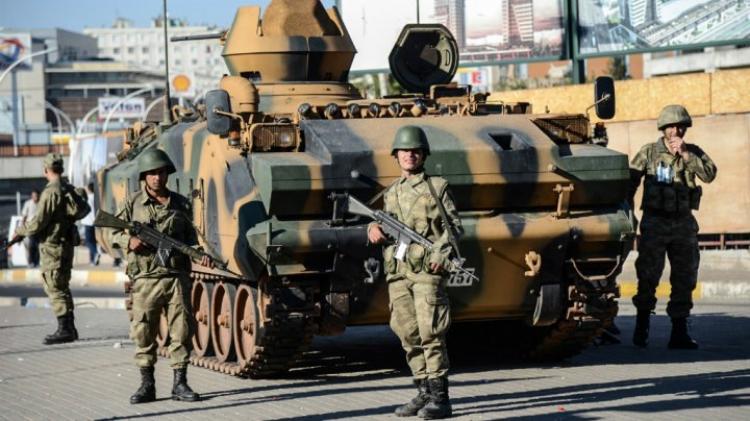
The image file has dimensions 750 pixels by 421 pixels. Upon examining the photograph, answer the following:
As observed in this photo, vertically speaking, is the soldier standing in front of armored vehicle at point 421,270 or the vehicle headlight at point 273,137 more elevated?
the vehicle headlight at point 273,137

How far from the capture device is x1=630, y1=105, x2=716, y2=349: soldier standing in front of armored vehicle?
47.4 feet

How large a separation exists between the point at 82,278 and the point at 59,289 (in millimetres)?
12908

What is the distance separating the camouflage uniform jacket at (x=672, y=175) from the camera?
14461mm

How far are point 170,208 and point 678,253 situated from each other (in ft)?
16.9

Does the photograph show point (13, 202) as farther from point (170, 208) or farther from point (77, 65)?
point (77, 65)

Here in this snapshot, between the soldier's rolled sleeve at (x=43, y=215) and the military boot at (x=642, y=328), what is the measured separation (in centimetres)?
591

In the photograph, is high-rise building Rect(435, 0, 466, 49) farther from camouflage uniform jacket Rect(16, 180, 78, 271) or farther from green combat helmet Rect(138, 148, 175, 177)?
green combat helmet Rect(138, 148, 175, 177)

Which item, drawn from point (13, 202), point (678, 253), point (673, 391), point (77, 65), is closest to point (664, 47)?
point (678, 253)

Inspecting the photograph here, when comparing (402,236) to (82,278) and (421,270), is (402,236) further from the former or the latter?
(82,278)

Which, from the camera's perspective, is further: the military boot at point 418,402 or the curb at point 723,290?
the curb at point 723,290

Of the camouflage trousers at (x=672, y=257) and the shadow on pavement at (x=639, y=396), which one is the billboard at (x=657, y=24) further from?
the shadow on pavement at (x=639, y=396)

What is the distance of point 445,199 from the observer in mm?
10492

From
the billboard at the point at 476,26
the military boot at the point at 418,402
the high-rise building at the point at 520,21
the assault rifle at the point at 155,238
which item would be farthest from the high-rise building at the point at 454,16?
the military boot at the point at 418,402

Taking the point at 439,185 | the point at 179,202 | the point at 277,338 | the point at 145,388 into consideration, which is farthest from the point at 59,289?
the point at 439,185
